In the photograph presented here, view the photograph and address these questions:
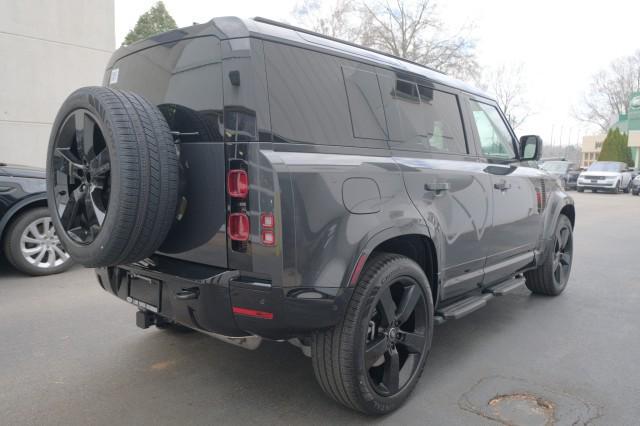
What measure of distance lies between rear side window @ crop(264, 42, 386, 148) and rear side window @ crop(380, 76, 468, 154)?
0.17 metres

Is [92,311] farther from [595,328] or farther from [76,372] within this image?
[595,328]

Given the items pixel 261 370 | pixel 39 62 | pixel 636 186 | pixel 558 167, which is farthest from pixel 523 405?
pixel 558 167

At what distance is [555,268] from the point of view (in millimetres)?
5203

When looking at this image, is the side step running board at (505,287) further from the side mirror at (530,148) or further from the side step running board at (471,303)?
the side mirror at (530,148)

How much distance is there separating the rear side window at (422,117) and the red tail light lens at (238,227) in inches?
44.7

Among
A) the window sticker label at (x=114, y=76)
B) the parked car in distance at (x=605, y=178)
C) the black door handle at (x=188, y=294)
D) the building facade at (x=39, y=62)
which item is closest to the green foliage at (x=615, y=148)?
the parked car in distance at (x=605, y=178)

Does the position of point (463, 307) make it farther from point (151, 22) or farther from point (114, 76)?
point (151, 22)

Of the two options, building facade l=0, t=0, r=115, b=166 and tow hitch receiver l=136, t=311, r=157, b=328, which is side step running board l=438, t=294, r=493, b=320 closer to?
tow hitch receiver l=136, t=311, r=157, b=328

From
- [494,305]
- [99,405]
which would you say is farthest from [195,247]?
[494,305]

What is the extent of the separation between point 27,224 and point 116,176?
3.79 metres

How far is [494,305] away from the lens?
4.96 meters

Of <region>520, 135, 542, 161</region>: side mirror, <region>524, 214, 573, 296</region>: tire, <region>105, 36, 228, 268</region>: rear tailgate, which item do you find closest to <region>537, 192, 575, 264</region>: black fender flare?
<region>524, 214, 573, 296</region>: tire

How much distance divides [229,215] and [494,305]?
3480 millimetres

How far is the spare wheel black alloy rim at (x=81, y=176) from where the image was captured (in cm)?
253
